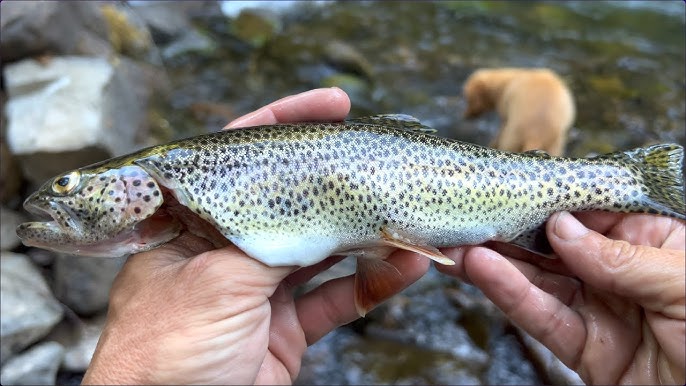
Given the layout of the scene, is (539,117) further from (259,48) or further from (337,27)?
(337,27)

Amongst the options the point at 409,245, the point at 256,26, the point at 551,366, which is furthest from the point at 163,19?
the point at 409,245

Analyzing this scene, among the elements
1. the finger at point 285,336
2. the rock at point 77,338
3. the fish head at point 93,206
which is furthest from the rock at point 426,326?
the fish head at point 93,206

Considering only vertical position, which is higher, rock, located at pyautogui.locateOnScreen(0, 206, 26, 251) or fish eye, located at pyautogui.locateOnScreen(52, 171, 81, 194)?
fish eye, located at pyautogui.locateOnScreen(52, 171, 81, 194)

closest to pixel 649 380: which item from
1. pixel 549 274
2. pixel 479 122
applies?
pixel 549 274

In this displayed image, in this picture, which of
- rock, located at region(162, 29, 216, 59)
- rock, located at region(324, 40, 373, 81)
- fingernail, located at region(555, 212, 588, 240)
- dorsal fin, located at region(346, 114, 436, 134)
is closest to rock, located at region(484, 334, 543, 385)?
fingernail, located at region(555, 212, 588, 240)

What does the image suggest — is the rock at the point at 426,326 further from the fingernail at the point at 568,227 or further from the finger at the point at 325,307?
the fingernail at the point at 568,227

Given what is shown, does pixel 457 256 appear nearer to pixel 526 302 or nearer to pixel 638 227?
pixel 526 302

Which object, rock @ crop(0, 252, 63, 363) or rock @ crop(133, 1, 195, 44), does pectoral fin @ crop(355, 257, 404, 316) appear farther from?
rock @ crop(133, 1, 195, 44)
